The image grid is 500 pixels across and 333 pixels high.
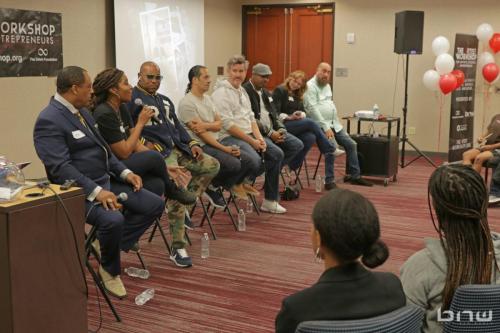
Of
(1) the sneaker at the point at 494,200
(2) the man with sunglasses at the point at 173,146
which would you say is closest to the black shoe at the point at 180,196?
(2) the man with sunglasses at the point at 173,146

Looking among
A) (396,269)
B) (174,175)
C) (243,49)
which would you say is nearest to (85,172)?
(174,175)

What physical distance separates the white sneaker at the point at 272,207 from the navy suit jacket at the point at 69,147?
2.30m

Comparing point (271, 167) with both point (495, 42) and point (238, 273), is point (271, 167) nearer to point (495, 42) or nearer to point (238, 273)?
point (238, 273)

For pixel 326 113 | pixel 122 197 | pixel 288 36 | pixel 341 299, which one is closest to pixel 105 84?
pixel 122 197

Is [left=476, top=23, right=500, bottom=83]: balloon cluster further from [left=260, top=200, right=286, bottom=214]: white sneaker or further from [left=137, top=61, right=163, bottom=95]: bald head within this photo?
[left=137, top=61, right=163, bottom=95]: bald head

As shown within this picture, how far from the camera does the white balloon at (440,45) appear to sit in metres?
7.71

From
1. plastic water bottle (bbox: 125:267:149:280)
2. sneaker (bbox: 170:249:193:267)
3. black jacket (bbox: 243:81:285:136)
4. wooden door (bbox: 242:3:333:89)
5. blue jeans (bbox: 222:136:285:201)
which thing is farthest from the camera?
wooden door (bbox: 242:3:333:89)

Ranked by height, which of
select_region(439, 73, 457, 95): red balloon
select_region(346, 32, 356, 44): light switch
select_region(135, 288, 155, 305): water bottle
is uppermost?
select_region(346, 32, 356, 44): light switch

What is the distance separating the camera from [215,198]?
4.86 m

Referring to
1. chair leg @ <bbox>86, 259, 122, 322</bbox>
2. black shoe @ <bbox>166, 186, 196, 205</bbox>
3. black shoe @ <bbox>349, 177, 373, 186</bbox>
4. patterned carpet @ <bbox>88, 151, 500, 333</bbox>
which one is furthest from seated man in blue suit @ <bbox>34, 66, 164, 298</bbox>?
black shoe @ <bbox>349, 177, 373, 186</bbox>

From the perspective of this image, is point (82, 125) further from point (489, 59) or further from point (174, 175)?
point (489, 59)

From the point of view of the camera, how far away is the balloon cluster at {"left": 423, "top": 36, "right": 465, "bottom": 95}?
24.4ft

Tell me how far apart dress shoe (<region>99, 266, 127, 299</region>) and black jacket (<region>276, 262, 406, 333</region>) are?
2064 mm

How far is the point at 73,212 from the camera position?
2.54 metres
